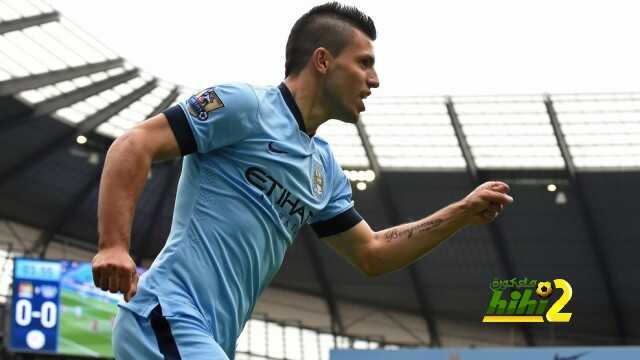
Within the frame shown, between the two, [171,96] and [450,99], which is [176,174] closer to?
[171,96]

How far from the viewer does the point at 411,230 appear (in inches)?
217

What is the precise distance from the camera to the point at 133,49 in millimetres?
35281

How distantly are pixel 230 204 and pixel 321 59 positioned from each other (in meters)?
0.73

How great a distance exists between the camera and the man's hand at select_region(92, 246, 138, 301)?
411cm

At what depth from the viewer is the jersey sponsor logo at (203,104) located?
4.46 m

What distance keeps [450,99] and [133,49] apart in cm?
887

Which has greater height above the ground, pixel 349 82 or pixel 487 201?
pixel 349 82

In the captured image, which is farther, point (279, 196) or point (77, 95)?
point (77, 95)

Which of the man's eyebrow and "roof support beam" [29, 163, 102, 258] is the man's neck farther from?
"roof support beam" [29, 163, 102, 258]

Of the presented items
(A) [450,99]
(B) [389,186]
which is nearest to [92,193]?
(B) [389,186]

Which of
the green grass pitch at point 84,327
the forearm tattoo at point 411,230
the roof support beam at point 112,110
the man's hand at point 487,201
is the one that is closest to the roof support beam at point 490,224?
the roof support beam at point 112,110

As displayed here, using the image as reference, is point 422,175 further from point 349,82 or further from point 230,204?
point 230,204

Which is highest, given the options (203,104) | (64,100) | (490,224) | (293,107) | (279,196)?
(64,100)

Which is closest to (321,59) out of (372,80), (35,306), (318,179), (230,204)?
(372,80)
